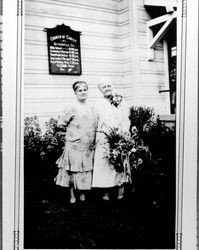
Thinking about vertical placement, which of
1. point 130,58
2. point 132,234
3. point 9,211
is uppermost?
point 130,58

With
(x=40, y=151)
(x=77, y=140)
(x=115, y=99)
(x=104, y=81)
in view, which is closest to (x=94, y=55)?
(x=104, y=81)

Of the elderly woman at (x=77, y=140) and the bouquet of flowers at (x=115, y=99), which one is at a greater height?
the bouquet of flowers at (x=115, y=99)

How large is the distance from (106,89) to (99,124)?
224 mm

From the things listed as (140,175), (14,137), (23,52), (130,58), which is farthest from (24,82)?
(140,175)

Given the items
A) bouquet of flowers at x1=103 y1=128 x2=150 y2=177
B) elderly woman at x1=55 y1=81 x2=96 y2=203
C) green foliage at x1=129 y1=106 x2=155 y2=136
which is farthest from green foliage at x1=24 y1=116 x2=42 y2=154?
green foliage at x1=129 y1=106 x2=155 y2=136

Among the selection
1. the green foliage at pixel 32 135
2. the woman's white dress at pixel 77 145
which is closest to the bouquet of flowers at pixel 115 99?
the woman's white dress at pixel 77 145

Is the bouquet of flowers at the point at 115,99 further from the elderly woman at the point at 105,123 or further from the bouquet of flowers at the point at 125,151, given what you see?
the bouquet of flowers at the point at 125,151

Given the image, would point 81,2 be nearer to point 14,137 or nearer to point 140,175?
point 14,137

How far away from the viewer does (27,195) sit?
87.4 inches

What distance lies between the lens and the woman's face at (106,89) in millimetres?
2217

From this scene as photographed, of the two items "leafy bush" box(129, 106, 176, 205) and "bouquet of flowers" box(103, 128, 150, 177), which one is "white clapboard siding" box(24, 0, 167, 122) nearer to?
"leafy bush" box(129, 106, 176, 205)

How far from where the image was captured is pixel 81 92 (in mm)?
2207

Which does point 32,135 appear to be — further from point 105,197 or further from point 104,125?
point 105,197

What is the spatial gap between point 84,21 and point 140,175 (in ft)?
3.40
